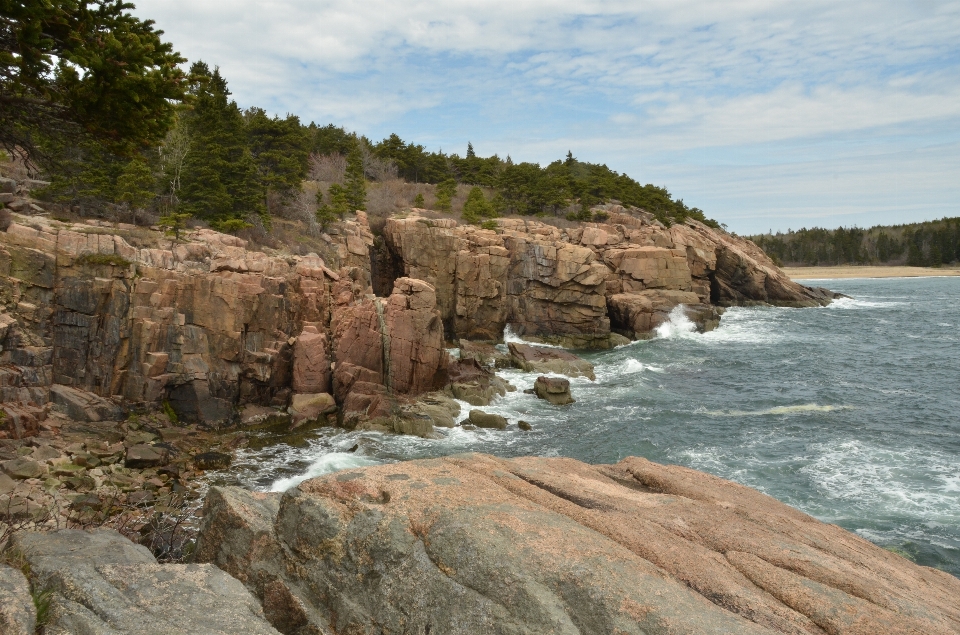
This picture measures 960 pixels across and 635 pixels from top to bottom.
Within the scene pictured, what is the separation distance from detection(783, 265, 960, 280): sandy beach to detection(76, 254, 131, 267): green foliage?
124m

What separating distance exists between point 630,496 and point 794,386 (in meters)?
28.7

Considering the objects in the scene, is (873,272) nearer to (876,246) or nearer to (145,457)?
(876,246)

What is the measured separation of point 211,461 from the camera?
2108 centimetres

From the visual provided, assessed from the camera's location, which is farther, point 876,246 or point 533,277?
point 876,246

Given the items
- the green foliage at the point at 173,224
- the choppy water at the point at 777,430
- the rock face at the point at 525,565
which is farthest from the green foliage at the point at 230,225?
the rock face at the point at 525,565

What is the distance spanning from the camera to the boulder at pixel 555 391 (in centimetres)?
3077

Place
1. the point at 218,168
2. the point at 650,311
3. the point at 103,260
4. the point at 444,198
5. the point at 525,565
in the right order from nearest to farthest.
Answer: the point at 525,565
the point at 103,260
the point at 218,168
the point at 650,311
the point at 444,198

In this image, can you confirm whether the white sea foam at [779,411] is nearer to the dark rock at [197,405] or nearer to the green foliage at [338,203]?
the dark rock at [197,405]

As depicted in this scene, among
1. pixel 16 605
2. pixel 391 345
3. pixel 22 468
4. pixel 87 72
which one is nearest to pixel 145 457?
pixel 22 468

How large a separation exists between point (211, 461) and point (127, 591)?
16.9 m

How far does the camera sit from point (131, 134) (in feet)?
32.2

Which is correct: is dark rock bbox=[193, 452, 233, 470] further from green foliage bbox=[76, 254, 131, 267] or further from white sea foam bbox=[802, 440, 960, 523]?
white sea foam bbox=[802, 440, 960, 523]

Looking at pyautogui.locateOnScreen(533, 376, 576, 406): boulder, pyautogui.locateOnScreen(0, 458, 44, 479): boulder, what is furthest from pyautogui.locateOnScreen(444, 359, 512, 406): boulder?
pyautogui.locateOnScreen(0, 458, 44, 479): boulder

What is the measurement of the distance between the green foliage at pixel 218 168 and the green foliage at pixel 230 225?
969 millimetres
